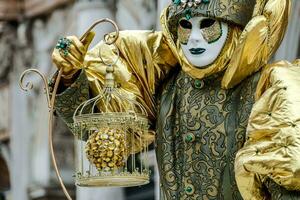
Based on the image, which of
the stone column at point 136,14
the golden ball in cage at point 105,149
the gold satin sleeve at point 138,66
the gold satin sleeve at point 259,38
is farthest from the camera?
the stone column at point 136,14

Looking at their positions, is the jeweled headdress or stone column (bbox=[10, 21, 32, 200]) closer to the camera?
the jeweled headdress

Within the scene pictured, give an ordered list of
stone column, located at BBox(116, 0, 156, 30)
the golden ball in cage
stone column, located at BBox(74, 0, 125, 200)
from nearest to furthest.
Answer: the golden ball in cage
stone column, located at BBox(74, 0, 125, 200)
stone column, located at BBox(116, 0, 156, 30)

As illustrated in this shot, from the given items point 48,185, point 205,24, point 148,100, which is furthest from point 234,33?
point 48,185

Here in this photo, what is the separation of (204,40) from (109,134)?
39 cm

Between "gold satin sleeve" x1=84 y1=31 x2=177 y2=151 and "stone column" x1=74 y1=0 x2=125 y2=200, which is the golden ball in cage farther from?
"stone column" x1=74 y1=0 x2=125 y2=200

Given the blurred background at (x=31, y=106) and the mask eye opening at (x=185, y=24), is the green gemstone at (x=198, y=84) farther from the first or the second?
the blurred background at (x=31, y=106)

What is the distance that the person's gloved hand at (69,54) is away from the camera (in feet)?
11.0

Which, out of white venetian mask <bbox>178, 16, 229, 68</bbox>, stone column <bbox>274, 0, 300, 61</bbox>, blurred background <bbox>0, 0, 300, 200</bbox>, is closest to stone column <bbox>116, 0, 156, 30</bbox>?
blurred background <bbox>0, 0, 300, 200</bbox>

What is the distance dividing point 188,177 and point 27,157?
8811mm

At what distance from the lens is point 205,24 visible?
10.8ft

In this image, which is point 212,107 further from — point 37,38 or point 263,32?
point 37,38

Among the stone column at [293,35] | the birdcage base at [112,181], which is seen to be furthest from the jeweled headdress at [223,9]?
the stone column at [293,35]

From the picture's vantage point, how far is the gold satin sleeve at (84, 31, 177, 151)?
11.3 feet

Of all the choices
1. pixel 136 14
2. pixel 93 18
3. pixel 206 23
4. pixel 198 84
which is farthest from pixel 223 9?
pixel 136 14
